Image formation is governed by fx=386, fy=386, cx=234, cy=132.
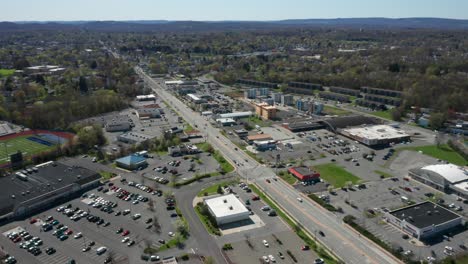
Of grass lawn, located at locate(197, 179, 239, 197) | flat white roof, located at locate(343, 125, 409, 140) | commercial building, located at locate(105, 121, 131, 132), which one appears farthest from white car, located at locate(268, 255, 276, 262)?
commercial building, located at locate(105, 121, 131, 132)

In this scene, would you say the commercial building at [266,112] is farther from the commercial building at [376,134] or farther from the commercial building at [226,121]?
the commercial building at [376,134]

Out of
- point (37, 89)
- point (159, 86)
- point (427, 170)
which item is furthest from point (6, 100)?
point (427, 170)

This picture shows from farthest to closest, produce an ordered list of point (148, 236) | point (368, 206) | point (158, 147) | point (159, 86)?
point (159, 86), point (158, 147), point (368, 206), point (148, 236)

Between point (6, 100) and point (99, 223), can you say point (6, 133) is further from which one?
point (99, 223)

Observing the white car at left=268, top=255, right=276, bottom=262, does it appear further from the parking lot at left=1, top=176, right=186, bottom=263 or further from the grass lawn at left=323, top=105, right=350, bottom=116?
the grass lawn at left=323, top=105, right=350, bottom=116

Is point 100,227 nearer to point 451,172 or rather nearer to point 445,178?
point 445,178

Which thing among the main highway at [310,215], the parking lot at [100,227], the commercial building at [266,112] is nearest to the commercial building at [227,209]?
the parking lot at [100,227]
